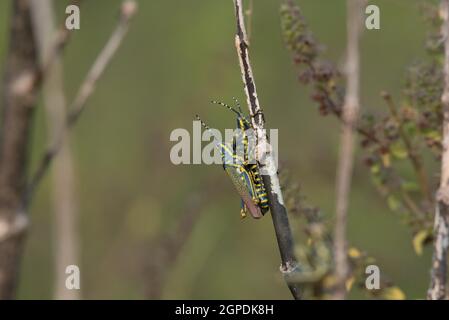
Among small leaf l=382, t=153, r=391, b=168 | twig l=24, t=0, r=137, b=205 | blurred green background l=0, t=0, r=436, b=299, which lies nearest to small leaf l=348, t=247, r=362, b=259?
small leaf l=382, t=153, r=391, b=168

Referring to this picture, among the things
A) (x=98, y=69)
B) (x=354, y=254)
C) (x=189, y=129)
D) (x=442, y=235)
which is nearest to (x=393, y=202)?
(x=354, y=254)

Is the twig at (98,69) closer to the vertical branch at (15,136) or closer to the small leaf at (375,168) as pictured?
the vertical branch at (15,136)

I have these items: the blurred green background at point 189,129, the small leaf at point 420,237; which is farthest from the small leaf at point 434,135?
the blurred green background at point 189,129

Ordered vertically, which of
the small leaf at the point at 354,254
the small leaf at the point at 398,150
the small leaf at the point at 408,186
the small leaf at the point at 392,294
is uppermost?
the small leaf at the point at 398,150

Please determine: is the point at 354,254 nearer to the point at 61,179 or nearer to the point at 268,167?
the point at 268,167

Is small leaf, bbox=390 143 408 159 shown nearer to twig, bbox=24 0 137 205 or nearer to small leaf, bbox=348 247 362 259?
small leaf, bbox=348 247 362 259

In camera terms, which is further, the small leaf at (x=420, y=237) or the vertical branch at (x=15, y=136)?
the small leaf at (x=420, y=237)

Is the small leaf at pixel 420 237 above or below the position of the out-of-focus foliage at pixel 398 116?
below
